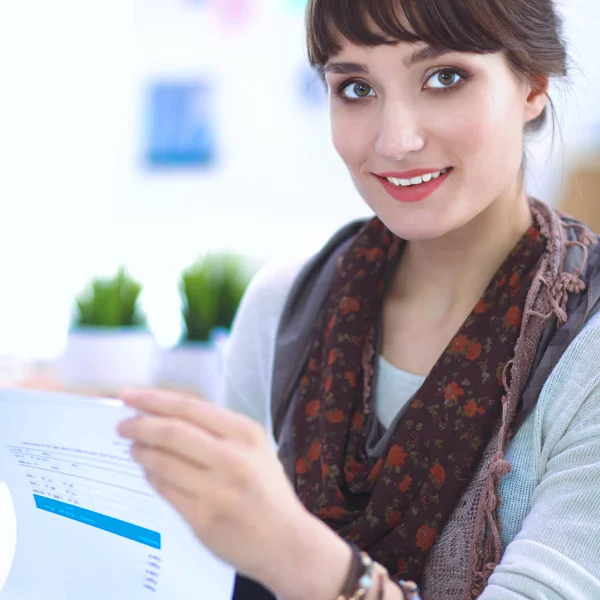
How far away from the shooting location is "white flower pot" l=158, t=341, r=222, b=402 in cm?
203

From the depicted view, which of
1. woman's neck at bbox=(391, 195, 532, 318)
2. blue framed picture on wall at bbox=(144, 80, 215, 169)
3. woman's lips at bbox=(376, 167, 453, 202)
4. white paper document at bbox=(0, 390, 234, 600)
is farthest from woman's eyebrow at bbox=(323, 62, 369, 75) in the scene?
blue framed picture on wall at bbox=(144, 80, 215, 169)

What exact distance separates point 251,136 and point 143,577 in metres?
2.64

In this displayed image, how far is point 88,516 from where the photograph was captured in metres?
0.66

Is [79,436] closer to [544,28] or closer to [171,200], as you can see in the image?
[544,28]

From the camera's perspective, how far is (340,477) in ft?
3.18

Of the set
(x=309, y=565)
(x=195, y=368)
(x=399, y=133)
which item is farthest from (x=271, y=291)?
(x=195, y=368)

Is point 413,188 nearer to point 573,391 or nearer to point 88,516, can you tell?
point 573,391

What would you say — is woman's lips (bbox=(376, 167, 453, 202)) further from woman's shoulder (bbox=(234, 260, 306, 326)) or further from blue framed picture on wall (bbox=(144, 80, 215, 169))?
blue framed picture on wall (bbox=(144, 80, 215, 169))

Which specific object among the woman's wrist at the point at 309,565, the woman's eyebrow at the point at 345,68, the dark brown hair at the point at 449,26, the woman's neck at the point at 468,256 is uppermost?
the dark brown hair at the point at 449,26

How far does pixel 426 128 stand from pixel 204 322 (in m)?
1.34

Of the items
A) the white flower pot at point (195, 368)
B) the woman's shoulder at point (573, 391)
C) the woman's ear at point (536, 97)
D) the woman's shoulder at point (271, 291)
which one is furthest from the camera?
the white flower pot at point (195, 368)

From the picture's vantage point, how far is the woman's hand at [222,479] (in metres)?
0.54

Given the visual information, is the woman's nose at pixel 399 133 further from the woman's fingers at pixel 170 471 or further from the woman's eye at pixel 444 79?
the woman's fingers at pixel 170 471

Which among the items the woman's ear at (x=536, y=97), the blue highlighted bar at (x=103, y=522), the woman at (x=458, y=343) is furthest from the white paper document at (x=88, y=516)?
the woman's ear at (x=536, y=97)
